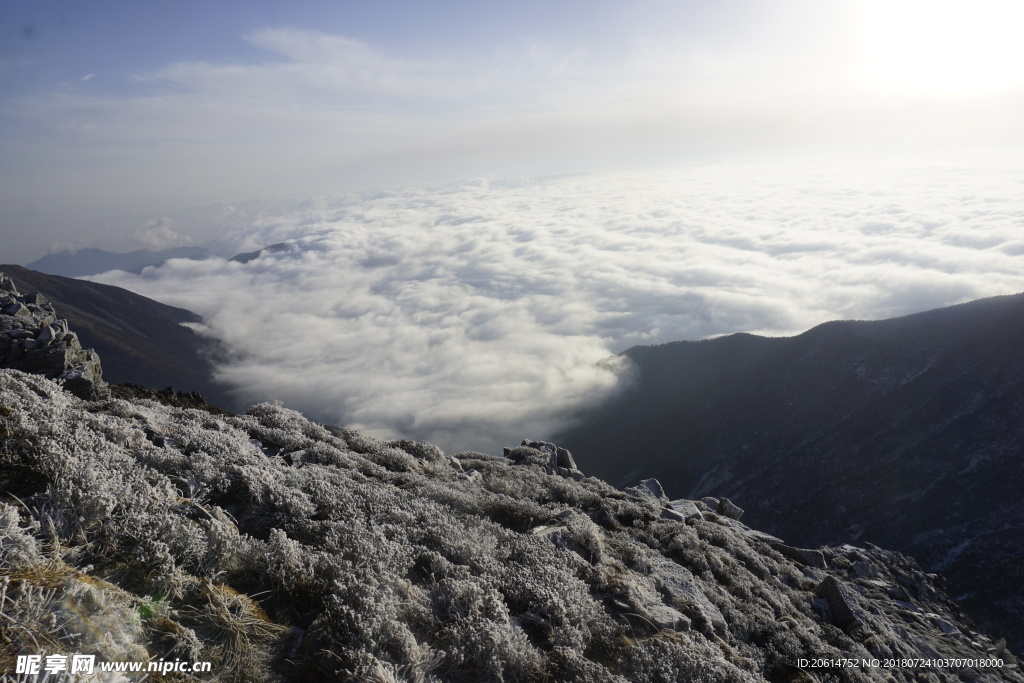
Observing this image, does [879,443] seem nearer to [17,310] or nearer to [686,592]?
[686,592]

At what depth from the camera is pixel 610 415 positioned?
106 meters

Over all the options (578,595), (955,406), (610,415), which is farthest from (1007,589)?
(610,415)

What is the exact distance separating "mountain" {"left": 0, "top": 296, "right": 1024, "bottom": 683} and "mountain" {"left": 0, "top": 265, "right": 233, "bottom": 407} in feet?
312

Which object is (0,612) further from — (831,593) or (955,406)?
(955,406)

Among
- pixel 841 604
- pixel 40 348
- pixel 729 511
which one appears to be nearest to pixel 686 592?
pixel 841 604

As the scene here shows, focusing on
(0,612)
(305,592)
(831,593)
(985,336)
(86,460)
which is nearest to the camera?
(0,612)

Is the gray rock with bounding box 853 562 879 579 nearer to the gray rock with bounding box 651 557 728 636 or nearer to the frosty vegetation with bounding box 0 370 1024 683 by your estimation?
the frosty vegetation with bounding box 0 370 1024 683

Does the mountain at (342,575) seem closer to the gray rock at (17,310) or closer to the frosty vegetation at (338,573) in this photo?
the frosty vegetation at (338,573)

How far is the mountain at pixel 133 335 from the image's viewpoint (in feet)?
345

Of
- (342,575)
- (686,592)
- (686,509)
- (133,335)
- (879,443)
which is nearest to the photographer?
(342,575)

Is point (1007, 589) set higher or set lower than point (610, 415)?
higher

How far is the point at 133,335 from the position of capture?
130 metres

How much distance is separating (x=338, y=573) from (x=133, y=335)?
508 ft

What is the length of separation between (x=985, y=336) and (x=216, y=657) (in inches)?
3500
